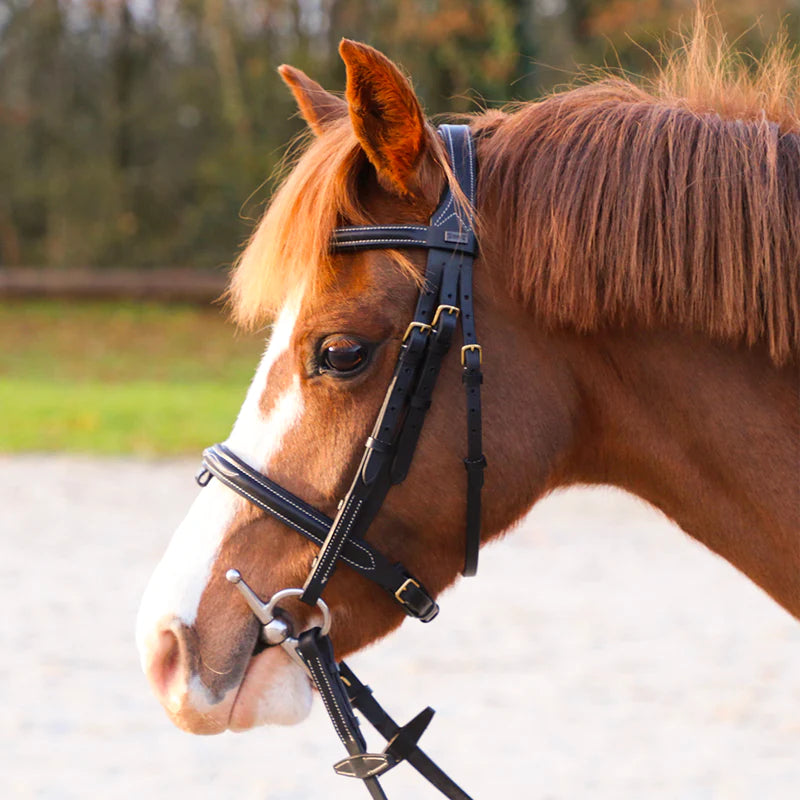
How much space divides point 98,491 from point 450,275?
7987 millimetres

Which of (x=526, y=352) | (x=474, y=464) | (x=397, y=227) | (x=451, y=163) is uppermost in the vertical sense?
(x=451, y=163)

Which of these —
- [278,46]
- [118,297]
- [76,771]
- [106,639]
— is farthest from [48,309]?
[76,771]

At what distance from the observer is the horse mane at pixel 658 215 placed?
1773 millimetres

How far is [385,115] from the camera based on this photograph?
1.85 m

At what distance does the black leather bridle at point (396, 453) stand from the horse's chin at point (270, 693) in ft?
0.11

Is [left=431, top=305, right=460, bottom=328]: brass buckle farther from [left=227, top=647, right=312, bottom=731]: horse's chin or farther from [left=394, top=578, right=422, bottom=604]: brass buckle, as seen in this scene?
[left=227, top=647, right=312, bottom=731]: horse's chin

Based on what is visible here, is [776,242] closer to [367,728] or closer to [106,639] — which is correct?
[367,728]

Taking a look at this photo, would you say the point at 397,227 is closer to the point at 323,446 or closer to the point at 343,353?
the point at 343,353

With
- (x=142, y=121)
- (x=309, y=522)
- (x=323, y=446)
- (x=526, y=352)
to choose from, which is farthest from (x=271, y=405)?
(x=142, y=121)

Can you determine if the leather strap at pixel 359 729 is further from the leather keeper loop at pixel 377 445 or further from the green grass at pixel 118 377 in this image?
the green grass at pixel 118 377

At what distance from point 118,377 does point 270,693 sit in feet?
51.1

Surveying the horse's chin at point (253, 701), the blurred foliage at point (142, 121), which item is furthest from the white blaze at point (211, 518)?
the blurred foliage at point (142, 121)

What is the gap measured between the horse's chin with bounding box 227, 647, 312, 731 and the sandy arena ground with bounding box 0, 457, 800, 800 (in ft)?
6.96

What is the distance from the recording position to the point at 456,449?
188 centimetres
